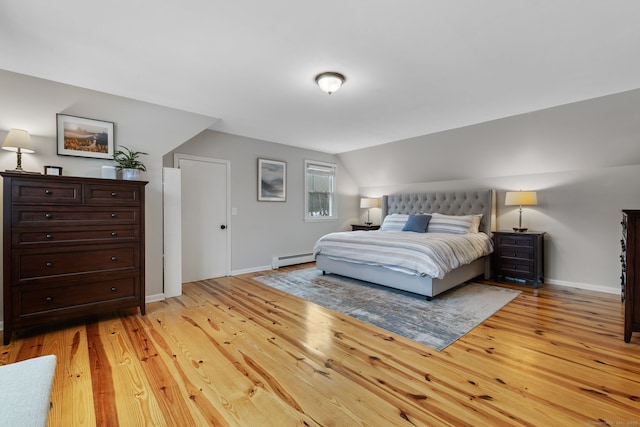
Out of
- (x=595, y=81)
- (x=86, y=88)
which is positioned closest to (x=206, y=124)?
(x=86, y=88)

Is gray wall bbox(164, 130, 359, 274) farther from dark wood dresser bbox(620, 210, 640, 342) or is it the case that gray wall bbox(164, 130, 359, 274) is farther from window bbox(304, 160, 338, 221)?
dark wood dresser bbox(620, 210, 640, 342)

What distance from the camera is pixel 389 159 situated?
233 inches

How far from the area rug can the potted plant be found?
2301 millimetres

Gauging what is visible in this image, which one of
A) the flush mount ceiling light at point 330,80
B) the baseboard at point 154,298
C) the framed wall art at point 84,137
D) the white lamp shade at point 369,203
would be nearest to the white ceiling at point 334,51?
the flush mount ceiling light at point 330,80

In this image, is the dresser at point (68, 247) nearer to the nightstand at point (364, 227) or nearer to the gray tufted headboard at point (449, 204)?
the nightstand at point (364, 227)

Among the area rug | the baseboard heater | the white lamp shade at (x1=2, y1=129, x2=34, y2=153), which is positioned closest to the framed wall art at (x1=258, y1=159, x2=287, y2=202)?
the baseboard heater

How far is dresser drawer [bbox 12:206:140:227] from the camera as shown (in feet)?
8.26

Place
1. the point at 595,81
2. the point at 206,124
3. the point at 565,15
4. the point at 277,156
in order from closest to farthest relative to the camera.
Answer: the point at 565,15 < the point at 595,81 < the point at 206,124 < the point at 277,156

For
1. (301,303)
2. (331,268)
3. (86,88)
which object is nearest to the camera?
(86,88)

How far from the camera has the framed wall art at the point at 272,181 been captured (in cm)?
530

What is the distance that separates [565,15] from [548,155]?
2876 millimetres

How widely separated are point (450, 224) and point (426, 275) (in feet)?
5.63

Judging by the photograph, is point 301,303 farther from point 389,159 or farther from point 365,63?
point 389,159

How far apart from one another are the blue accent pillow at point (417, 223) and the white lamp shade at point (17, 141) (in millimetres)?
4998
